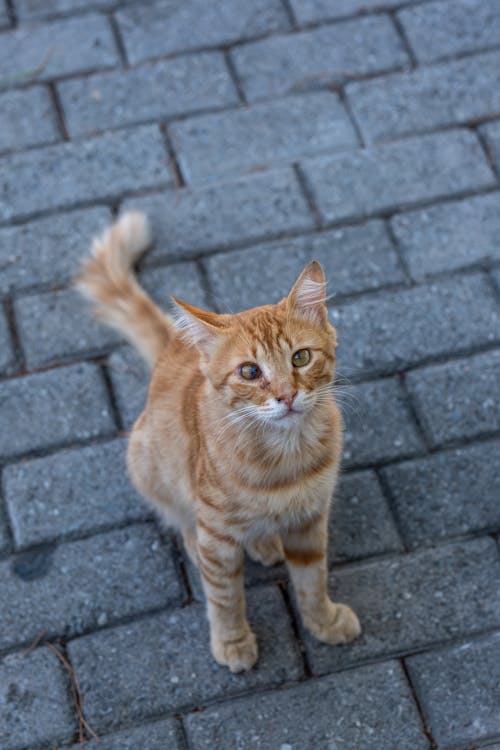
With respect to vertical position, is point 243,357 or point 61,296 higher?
point 61,296

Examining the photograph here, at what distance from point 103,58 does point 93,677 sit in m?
2.70

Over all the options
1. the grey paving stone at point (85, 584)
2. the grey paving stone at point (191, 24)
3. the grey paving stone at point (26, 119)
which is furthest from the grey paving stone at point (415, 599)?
the grey paving stone at point (191, 24)

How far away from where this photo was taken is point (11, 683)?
2.92m

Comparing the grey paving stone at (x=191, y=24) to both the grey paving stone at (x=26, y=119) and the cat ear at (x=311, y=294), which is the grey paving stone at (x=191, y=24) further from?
the cat ear at (x=311, y=294)

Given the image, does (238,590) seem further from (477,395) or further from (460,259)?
(460,259)

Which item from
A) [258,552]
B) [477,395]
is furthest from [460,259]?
[258,552]

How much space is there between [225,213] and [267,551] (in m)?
1.43

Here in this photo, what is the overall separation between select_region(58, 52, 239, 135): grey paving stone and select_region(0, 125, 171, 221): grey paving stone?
0.31ft

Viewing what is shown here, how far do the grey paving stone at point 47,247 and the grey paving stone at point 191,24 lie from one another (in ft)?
2.97

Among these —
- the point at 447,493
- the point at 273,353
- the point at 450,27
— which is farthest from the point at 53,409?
the point at 450,27

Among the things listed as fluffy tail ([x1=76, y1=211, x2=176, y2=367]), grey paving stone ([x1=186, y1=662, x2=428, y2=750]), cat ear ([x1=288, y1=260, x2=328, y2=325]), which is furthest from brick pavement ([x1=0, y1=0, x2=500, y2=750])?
cat ear ([x1=288, y1=260, x2=328, y2=325])

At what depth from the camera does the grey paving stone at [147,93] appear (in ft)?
13.7

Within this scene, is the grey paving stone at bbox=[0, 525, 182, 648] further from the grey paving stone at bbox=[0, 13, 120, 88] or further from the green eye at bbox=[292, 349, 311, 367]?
the grey paving stone at bbox=[0, 13, 120, 88]

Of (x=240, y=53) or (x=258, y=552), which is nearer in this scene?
(x=258, y=552)
